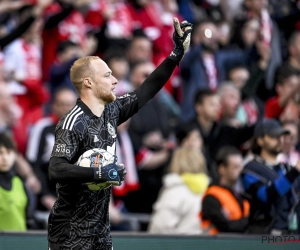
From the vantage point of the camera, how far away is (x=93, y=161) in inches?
194

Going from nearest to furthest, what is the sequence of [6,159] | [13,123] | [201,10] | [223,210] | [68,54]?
[6,159] → [223,210] → [13,123] → [68,54] → [201,10]

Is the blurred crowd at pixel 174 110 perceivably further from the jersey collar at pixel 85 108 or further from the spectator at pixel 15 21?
the jersey collar at pixel 85 108

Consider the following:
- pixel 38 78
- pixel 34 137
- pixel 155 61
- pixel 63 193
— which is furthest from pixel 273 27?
pixel 63 193

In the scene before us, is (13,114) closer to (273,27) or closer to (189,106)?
(189,106)

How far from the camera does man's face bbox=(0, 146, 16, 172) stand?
7711 mm

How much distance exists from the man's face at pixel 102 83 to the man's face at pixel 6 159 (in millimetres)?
2624

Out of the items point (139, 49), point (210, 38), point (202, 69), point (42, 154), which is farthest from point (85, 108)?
point (210, 38)

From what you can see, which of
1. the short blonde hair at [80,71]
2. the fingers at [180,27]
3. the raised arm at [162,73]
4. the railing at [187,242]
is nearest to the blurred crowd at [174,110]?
the railing at [187,242]

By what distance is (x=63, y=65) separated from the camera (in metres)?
10.1

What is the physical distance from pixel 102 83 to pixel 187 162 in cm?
388

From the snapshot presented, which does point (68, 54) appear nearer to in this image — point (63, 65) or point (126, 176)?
point (63, 65)

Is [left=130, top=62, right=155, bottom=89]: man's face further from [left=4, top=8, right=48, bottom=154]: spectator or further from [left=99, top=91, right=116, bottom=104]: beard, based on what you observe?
[left=99, top=91, right=116, bottom=104]: beard

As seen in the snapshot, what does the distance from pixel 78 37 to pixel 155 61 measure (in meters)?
1.30

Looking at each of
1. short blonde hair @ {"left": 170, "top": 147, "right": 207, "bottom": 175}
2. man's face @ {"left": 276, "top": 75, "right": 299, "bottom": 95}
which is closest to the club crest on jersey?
short blonde hair @ {"left": 170, "top": 147, "right": 207, "bottom": 175}
